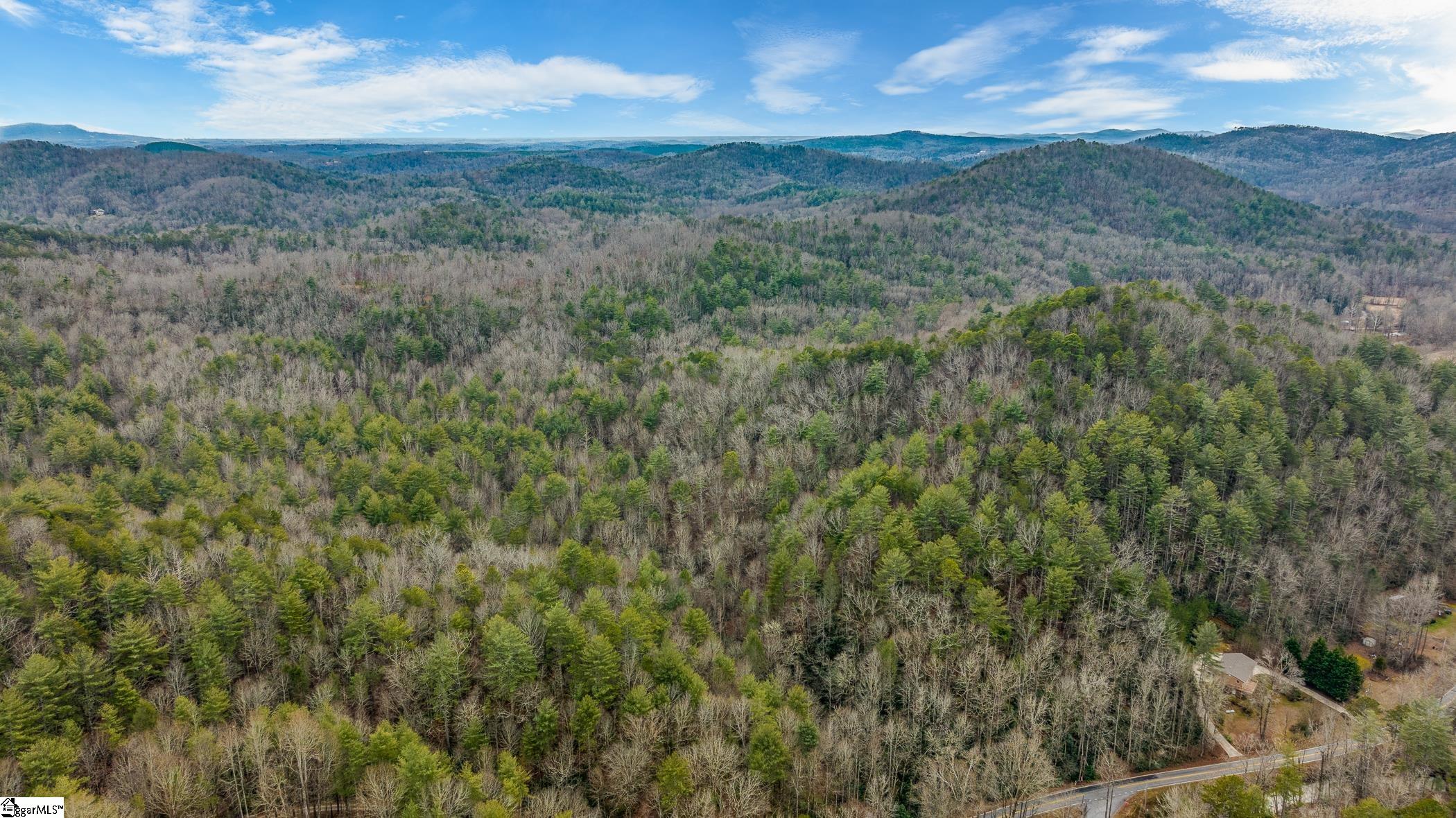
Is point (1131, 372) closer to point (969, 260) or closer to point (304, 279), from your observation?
point (969, 260)

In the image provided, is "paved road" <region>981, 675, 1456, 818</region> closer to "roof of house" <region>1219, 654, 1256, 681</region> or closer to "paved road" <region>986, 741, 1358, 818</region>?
"paved road" <region>986, 741, 1358, 818</region>

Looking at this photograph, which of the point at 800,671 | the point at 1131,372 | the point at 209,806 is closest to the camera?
the point at 209,806

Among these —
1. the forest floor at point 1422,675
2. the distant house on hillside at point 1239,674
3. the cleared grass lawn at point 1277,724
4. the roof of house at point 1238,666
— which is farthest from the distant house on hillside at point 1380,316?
the cleared grass lawn at point 1277,724

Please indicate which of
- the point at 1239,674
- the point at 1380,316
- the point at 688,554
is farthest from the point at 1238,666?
the point at 1380,316

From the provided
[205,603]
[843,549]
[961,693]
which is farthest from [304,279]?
[961,693]

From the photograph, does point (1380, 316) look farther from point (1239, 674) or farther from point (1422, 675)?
point (1239, 674)
